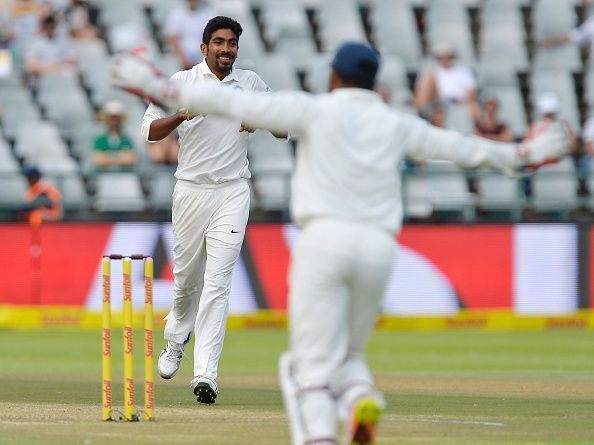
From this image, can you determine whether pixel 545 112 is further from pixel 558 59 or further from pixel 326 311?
pixel 326 311

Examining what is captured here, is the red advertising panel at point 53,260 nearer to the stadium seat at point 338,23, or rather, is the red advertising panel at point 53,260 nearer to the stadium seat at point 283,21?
the stadium seat at point 283,21

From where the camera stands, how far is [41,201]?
15.1 m

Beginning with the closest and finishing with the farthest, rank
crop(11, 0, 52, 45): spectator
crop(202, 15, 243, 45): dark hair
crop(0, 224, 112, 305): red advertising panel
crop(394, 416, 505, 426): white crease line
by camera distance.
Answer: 1. crop(394, 416, 505, 426): white crease line
2. crop(202, 15, 243, 45): dark hair
3. crop(0, 224, 112, 305): red advertising panel
4. crop(11, 0, 52, 45): spectator

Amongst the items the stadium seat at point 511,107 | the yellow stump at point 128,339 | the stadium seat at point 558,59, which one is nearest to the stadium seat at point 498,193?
the stadium seat at point 511,107

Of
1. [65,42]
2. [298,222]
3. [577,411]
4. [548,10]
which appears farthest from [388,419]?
[548,10]

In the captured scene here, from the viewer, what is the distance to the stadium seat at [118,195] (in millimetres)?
15266

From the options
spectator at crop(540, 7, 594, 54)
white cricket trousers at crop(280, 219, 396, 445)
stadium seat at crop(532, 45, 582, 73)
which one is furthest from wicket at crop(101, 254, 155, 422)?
spectator at crop(540, 7, 594, 54)

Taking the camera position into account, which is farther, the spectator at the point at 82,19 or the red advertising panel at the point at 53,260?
the spectator at the point at 82,19

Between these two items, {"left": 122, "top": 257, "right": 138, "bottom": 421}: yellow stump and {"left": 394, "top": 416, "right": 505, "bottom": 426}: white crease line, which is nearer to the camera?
{"left": 122, "top": 257, "right": 138, "bottom": 421}: yellow stump

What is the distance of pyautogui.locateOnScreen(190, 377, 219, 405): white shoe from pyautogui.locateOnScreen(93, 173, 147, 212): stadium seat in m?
7.38

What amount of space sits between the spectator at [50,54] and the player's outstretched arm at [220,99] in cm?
1141

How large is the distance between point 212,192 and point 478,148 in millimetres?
3027

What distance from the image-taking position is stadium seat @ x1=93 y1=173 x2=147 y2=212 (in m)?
15.3

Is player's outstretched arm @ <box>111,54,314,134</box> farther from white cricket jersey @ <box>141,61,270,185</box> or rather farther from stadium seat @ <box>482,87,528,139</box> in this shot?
stadium seat @ <box>482,87,528,139</box>
